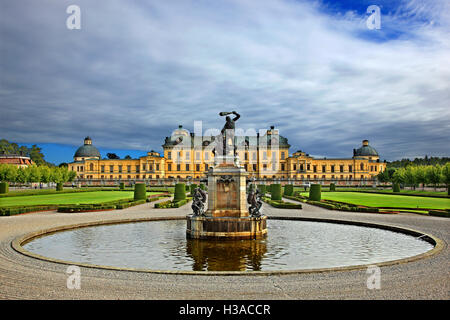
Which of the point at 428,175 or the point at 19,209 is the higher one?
the point at 428,175

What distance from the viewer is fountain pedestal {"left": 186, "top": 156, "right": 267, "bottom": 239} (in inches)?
516

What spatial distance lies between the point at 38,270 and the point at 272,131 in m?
89.1

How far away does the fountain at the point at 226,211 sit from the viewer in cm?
1309

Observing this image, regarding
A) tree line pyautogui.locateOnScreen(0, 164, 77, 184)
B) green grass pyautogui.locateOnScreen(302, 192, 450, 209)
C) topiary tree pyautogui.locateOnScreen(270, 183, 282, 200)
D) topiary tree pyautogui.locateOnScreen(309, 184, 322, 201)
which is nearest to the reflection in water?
green grass pyautogui.locateOnScreen(302, 192, 450, 209)

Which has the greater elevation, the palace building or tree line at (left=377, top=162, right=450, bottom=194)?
the palace building

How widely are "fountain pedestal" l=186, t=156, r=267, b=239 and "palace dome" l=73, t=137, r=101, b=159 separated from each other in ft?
308

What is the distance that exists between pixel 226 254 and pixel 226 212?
2687 millimetres

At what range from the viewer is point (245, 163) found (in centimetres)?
9356

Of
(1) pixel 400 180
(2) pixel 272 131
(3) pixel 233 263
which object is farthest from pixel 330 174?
(3) pixel 233 263

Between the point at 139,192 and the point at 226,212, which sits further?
the point at 139,192

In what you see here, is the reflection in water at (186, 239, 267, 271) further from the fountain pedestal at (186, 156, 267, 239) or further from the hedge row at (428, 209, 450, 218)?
the hedge row at (428, 209, 450, 218)

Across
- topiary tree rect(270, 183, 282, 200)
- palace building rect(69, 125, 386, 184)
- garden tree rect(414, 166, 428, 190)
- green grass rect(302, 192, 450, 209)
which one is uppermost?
palace building rect(69, 125, 386, 184)

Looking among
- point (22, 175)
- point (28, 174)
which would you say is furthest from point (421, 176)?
point (22, 175)

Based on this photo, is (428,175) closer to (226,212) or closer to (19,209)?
(226,212)
